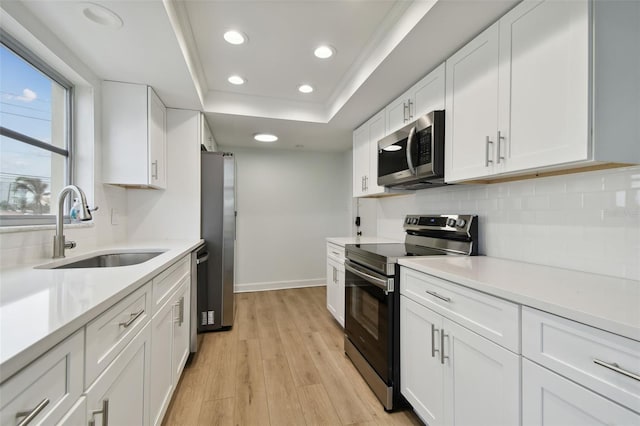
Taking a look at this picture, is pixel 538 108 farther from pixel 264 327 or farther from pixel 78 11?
pixel 264 327

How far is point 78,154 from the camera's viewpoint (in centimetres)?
201

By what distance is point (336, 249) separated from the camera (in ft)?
9.09

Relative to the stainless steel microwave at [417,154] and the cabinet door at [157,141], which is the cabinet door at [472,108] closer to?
the stainless steel microwave at [417,154]

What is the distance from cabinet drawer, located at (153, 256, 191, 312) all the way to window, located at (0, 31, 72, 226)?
0.78 m

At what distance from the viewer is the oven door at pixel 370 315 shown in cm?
163

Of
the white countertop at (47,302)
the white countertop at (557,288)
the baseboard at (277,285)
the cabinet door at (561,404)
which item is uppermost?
the white countertop at (47,302)

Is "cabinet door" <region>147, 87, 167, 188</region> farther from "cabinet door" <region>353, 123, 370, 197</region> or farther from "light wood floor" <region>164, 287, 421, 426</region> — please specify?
"cabinet door" <region>353, 123, 370, 197</region>

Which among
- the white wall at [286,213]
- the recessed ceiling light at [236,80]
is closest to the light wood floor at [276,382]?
the white wall at [286,213]

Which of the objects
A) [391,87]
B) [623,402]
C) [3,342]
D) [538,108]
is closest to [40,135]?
[3,342]

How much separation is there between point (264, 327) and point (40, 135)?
92.2 inches

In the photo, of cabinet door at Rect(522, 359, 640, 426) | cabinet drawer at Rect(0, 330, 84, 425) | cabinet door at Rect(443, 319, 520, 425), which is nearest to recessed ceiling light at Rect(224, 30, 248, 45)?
cabinet drawer at Rect(0, 330, 84, 425)

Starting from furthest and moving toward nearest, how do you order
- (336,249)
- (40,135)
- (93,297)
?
(336,249) → (40,135) → (93,297)

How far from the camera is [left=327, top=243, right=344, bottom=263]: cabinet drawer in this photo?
2.61 meters

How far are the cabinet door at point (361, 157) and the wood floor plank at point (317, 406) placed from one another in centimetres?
188
